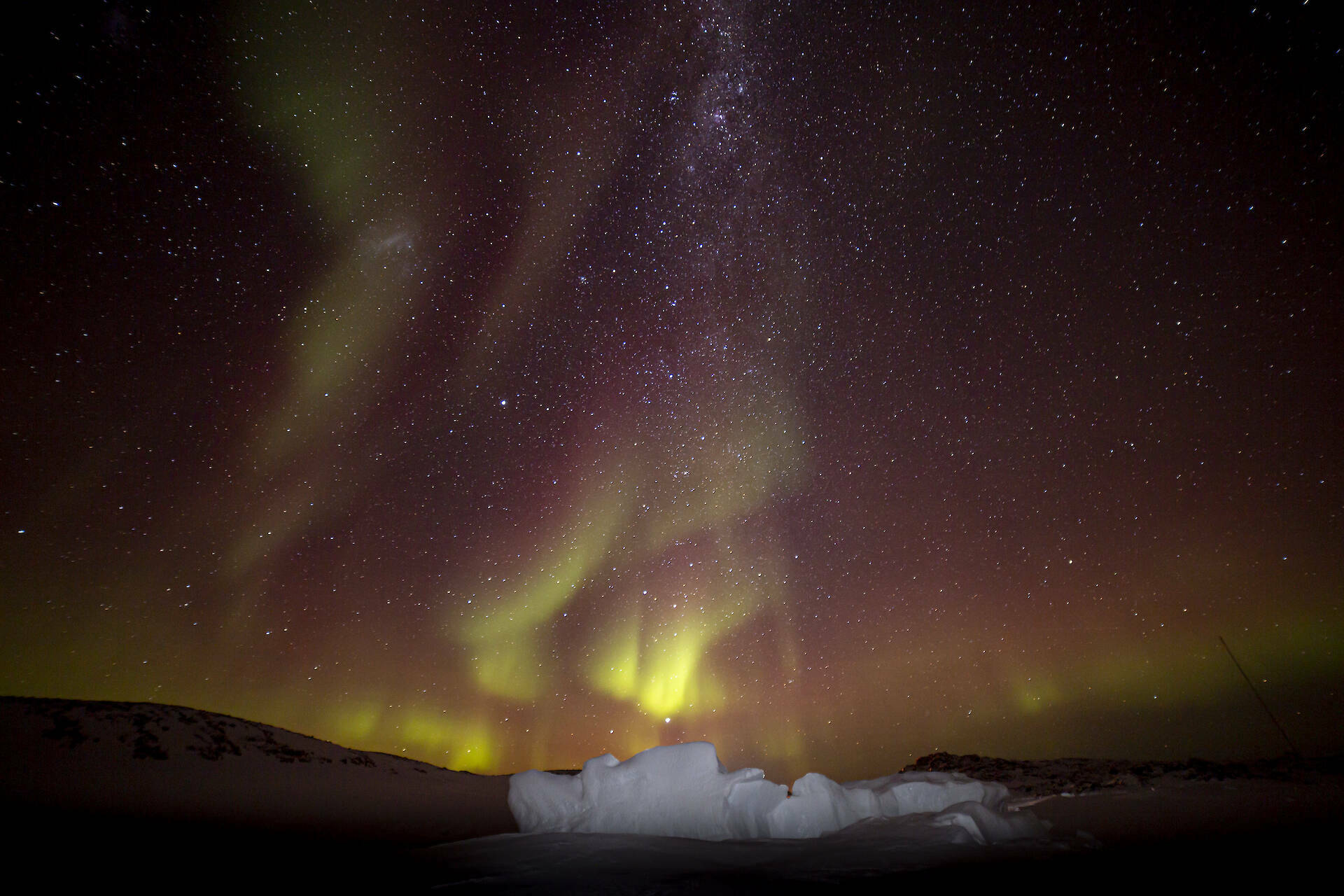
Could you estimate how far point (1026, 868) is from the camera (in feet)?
16.7

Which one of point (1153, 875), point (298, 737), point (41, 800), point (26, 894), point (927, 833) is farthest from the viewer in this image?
point (298, 737)

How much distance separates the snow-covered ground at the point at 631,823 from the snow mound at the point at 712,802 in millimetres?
29

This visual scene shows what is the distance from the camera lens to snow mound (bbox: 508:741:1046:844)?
7.99m

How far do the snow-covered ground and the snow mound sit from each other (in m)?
0.03

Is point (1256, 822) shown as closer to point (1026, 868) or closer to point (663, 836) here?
point (1026, 868)

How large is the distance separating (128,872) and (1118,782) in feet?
60.3

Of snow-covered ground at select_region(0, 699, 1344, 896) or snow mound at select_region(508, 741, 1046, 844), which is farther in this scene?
snow mound at select_region(508, 741, 1046, 844)

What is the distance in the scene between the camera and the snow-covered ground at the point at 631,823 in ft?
16.4

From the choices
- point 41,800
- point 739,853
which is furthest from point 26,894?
point 41,800

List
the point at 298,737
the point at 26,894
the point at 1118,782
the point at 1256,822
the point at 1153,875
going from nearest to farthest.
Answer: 1. the point at 26,894
2. the point at 1153,875
3. the point at 1256,822
4. the point at 1118,782
5. the point at 298,737

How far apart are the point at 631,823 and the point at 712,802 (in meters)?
1.34

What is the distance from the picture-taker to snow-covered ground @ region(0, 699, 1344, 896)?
5.01 metres

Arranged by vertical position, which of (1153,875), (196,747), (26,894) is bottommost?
(1153,875)

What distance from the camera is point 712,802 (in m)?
8.38
